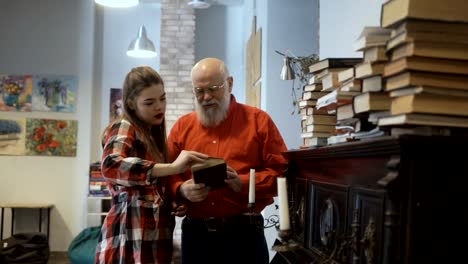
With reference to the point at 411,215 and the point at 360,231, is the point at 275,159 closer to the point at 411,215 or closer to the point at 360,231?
the point at 360,231

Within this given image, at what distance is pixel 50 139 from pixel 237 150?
16.3 ft

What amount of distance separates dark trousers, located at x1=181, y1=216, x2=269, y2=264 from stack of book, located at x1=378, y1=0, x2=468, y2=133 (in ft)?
3.83

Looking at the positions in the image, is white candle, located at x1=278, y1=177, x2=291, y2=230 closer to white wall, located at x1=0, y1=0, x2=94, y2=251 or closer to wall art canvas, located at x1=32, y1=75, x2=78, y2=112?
white wall, located at x1=0, y1=0, x2=94, y2=251

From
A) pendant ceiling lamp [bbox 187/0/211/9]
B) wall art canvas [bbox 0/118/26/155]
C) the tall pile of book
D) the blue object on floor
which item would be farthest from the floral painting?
the tall pile of book

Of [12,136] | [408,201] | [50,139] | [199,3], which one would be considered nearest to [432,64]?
[408,201]

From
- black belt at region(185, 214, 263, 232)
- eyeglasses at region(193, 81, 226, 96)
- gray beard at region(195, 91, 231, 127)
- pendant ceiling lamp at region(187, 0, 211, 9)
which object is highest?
pendant ceiling lamp at region(187, 0, 211, 9)

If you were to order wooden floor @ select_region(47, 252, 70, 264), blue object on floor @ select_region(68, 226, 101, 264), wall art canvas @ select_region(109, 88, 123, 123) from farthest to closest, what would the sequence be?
wall art canvas @ select_region(109, 88, 123, 123) → wooden floor @ select_region(47, 252, 70, 264) → blue object on floor @ select_region(68, 226, 101, 264)

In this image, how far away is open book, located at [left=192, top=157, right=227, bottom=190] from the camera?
1.71 meters

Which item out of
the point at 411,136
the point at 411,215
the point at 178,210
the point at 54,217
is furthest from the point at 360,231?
the point at 54,217

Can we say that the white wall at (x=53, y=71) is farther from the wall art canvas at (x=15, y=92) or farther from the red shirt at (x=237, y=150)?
the red shirt at (x=237, y=150)

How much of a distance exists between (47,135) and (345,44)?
5192 mm

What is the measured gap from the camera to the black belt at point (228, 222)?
2033mm

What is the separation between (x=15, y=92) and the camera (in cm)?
644

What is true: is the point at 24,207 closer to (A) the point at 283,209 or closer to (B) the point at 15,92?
(B) the point at 15,92
